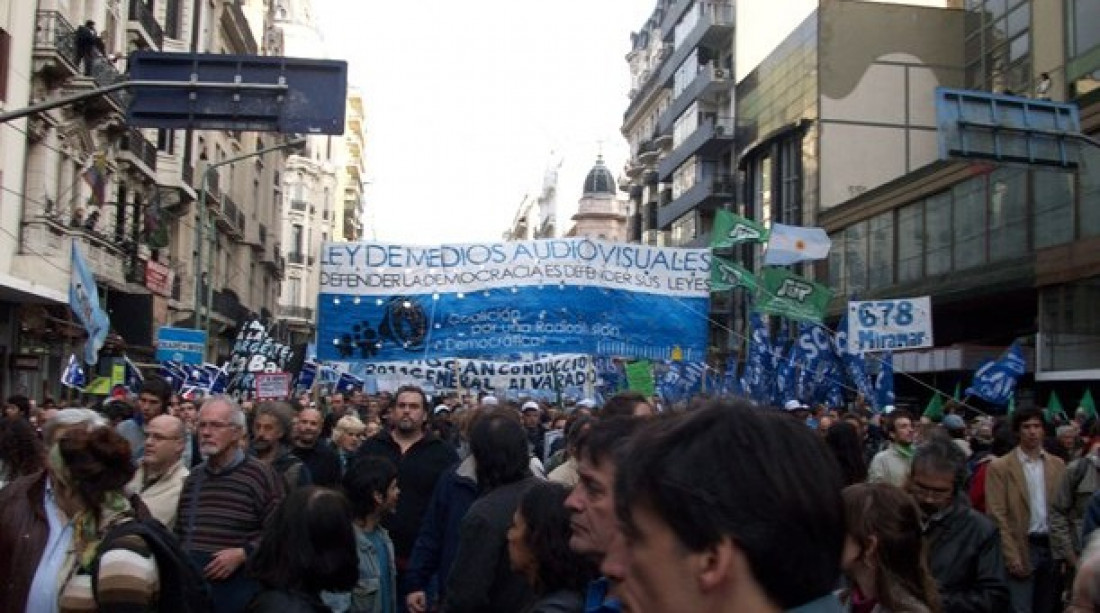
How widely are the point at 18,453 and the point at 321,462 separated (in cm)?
263

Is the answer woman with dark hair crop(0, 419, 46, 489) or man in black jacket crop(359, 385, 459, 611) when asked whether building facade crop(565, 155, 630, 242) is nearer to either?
man in black jacket crop(359, 385, 459, 611)

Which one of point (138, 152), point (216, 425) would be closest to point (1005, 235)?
point (138, 152)

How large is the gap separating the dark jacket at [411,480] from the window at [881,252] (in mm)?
28939

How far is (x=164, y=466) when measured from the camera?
5.89 m

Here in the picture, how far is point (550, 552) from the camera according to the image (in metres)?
3.96

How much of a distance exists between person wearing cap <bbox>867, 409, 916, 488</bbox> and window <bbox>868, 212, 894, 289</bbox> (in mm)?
25598

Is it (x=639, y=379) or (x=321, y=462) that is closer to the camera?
(x=321, y=462)

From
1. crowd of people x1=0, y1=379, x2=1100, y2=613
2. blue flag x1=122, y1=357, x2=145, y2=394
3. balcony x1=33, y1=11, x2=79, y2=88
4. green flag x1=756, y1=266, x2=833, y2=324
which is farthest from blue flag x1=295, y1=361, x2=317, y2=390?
crowd of people x1=0, y1=379, x2=1100, y2=613

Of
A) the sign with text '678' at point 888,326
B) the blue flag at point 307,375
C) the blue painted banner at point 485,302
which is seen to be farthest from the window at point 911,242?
the blue painted banner at point 485,302

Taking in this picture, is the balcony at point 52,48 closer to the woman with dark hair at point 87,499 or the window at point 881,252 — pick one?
the woman with dark hair at point 87,499

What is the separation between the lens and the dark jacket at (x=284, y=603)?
3803 millimetres

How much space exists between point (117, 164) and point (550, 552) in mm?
29119

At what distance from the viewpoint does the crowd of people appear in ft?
5.46

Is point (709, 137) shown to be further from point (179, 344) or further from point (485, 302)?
point (485, 302)
